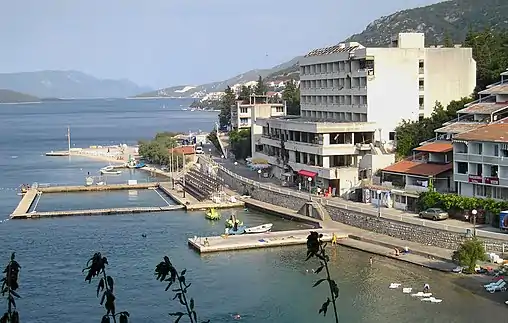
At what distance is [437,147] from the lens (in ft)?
117

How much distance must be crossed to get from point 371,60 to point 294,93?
1157 inches

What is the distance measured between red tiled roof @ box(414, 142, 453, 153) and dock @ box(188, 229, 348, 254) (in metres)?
6.33

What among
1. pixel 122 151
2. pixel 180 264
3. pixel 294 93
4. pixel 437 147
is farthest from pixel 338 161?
pixel 122 151

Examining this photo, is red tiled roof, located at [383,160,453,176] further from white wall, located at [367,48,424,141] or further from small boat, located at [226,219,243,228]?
small boat, located at [226,219,243,228]

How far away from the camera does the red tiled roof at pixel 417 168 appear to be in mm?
34062

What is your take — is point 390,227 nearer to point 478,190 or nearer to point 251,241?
point 478,190

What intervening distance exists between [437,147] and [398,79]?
8.10 metres

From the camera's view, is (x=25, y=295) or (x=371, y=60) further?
(x=371, y=60)

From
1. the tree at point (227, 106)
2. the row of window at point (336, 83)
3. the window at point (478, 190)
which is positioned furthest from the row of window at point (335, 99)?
the tree at point (227, 106)

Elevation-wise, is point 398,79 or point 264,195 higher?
point 398,79

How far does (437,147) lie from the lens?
35594mm

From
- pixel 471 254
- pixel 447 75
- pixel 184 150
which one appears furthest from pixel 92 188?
pixel 471 254

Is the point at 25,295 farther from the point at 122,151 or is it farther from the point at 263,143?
the point at 122,151

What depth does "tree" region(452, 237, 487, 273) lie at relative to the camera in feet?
84.3
